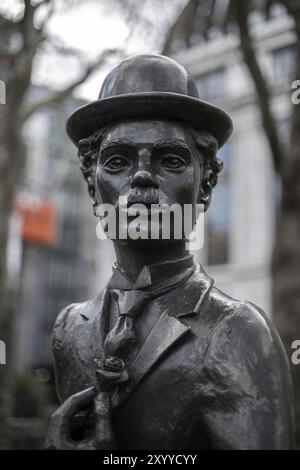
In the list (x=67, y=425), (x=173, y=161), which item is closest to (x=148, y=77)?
(x=173, y=161)

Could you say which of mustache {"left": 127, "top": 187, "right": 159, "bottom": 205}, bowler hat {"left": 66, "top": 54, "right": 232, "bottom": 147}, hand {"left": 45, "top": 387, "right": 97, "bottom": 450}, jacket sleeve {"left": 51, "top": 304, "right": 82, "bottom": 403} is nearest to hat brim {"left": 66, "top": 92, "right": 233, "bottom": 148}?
bowler hat {"left": 66, "top": 54, "right": 232, "bottom": 147}

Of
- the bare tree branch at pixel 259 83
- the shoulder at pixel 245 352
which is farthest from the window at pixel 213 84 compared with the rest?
the shoulder at pixel 245 352

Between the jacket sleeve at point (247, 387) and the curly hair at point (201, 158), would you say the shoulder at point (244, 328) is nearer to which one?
the jacket sleeve at point (247, 387)

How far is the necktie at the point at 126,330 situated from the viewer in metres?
2.15

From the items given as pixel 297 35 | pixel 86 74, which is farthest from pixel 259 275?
pixel 297 35

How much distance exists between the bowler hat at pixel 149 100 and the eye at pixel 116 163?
0.15m

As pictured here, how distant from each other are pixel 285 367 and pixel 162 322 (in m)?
0.44

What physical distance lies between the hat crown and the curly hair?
6.2 inches

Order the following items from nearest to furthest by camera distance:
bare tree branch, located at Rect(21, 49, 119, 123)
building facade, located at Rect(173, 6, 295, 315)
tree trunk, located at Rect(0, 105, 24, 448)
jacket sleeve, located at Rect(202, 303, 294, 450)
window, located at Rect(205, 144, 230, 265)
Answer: jacket sleeve, located at Rect(202, 303, 294, 450)
tree trunk, located at Rect(0, 105, 24, 448)
bare tree branch, located at Rect(21, 49, 119, 123)
building facade, located at Rect(173, 6, 295, 315)
window, located at Rect(205, 144, 230, 265)

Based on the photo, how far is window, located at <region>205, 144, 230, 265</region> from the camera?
2766 centimetres

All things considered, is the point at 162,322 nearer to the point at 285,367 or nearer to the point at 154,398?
the point at 154,398

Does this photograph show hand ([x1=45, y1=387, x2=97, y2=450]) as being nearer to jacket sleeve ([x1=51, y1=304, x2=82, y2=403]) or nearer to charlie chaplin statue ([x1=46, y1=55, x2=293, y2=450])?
charlie chaplin statue ([x1=46, y1=55, x2=293, y2=450])

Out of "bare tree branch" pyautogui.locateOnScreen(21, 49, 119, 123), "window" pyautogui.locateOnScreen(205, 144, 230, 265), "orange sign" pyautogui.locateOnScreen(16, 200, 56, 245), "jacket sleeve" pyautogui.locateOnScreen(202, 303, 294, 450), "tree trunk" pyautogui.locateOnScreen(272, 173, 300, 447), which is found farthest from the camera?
"orange sign" pyautogui.locateOnScreen(16, 200, 56, 245)
